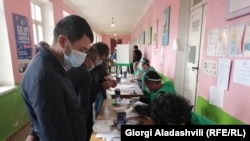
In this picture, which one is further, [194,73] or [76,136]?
[194,73]

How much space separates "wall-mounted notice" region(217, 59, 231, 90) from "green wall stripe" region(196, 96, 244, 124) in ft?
0.80

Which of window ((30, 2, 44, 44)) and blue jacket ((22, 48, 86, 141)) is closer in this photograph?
blue jacket ((22, 48, 86, 141))

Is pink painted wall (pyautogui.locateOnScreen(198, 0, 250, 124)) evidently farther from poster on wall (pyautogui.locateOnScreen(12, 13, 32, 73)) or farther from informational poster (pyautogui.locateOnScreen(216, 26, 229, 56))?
poster on wall (pyautogui.locateOnScreen(12, 13, 32, 73))

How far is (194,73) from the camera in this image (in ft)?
7.82

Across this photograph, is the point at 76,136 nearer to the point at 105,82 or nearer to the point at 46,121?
the point at 46,121

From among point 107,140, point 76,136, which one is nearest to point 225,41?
point 107,140

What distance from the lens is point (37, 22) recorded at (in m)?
3.99

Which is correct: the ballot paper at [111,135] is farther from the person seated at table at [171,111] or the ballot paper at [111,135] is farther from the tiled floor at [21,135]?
the tiled floor at [21,135]

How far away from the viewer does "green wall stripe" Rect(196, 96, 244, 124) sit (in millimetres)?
1416

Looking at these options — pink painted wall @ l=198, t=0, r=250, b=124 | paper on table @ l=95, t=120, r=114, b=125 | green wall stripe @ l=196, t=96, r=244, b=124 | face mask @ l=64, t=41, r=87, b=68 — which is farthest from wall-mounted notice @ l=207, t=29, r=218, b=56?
face mask @ l=64, t=41, r=87, b=68

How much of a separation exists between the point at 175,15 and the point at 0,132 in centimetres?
314

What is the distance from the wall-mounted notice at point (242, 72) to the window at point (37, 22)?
3833mm

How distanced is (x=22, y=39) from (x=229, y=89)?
10.2 feet

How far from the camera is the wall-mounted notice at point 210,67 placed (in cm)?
164
